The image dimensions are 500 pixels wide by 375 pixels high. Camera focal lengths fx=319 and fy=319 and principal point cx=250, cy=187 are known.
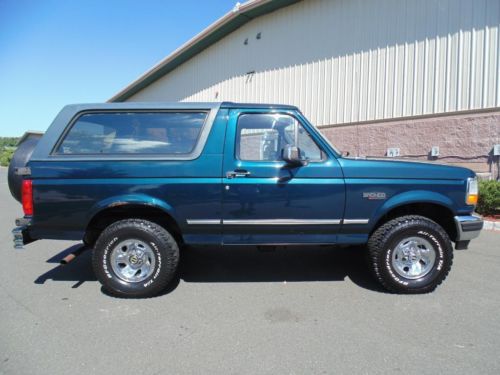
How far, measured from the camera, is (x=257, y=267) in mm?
4410

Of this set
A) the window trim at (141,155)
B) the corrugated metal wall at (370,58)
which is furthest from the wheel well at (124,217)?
the corrugated metal wall at (370,58)

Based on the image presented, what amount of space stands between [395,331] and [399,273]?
90cm

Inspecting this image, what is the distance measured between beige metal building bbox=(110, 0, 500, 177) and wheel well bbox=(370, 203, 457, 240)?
5.62 m

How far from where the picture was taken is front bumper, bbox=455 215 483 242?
136 inches

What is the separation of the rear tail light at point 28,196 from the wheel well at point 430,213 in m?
3.77

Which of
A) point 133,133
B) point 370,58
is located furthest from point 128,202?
point 370,58

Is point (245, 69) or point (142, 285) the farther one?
point (245, 69)

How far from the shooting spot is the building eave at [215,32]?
11953mm

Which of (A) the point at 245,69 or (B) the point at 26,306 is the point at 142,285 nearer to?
(B) the point at 26,306

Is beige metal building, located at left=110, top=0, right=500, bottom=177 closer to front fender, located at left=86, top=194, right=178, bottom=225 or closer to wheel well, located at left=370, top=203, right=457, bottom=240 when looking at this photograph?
wheel well, located at left=370, top=203, right=457, bottom=240

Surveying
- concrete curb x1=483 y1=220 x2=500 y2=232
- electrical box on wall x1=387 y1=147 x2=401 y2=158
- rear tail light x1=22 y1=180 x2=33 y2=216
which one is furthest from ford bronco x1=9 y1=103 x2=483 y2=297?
electrical box on wall x1=387 y1=147 x2=401 y2=158

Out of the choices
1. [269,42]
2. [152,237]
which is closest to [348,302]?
[152,237]

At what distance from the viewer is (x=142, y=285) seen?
3490mm

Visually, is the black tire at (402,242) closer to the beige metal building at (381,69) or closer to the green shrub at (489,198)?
the green shrub at (489,198)
